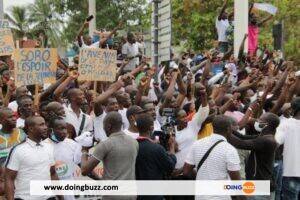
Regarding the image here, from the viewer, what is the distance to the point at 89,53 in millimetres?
10344

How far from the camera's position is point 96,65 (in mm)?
10438

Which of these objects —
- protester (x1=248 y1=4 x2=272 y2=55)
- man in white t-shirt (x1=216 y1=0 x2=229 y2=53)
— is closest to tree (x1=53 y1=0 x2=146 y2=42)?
protester (x1=248 y1=4 x2=272 y2=55)

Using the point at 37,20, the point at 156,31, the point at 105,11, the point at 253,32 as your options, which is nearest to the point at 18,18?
the point at 37,20

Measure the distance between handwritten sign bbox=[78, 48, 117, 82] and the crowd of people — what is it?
279 mm

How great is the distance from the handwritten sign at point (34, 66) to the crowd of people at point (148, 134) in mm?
146

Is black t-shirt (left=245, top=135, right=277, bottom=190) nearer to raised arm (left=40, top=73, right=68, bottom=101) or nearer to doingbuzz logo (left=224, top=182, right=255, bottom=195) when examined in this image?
doingbuzz logo (left=224, top=182, right=255, bottom=195)

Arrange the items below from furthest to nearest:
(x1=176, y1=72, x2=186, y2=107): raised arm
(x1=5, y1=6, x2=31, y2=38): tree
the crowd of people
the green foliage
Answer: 1. (x1=5, y1=6, x2=31, y2=38): tree
2. the green foliage
3. (x1=176, y1=72, x2=186, y2=107): raised arm
4. the crowd of people

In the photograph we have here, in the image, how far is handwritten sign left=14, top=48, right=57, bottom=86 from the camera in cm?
936

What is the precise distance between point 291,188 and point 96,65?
10.6 feet

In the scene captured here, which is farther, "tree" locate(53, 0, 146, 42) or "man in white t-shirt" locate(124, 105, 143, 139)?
"tree" locate(53, 0, 146, 42)

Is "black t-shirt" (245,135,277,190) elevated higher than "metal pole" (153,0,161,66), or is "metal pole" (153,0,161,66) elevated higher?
"metal pole" (153,0,161,66)

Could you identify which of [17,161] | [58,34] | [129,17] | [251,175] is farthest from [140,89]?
[58,34]

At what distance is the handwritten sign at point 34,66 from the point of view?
9.36 meters

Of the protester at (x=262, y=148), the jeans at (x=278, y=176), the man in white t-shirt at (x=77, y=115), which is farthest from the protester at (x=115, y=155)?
the jeans at (x=278, y=176)
